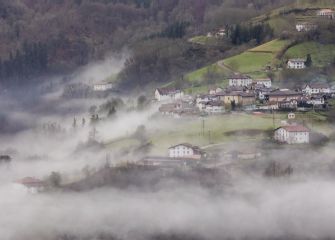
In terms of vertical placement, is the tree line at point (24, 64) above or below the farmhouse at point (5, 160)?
above

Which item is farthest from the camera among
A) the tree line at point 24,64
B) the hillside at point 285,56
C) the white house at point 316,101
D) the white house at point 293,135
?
the tree line at point 24,64

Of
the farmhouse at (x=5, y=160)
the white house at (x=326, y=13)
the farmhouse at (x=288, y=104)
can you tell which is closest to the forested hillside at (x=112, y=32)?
the white house at (x=326, y=13)

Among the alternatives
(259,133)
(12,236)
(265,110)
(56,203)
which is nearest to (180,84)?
(265,110)

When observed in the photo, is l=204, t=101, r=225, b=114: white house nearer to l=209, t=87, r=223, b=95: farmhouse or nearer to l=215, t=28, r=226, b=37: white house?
l=209, t=87, r=223, b=95: farmhouse

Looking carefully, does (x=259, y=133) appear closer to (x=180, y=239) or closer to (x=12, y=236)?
(x=180, y=239)

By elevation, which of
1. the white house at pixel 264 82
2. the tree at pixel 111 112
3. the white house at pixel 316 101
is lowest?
the tree at pixel 111 112

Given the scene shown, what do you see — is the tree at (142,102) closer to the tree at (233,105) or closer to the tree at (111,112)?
the tree at (111,112)

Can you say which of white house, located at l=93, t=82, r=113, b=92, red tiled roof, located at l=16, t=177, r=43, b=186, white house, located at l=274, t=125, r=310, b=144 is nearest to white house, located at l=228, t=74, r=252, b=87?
white house, located at l=274, t=125, r=310, b=144
